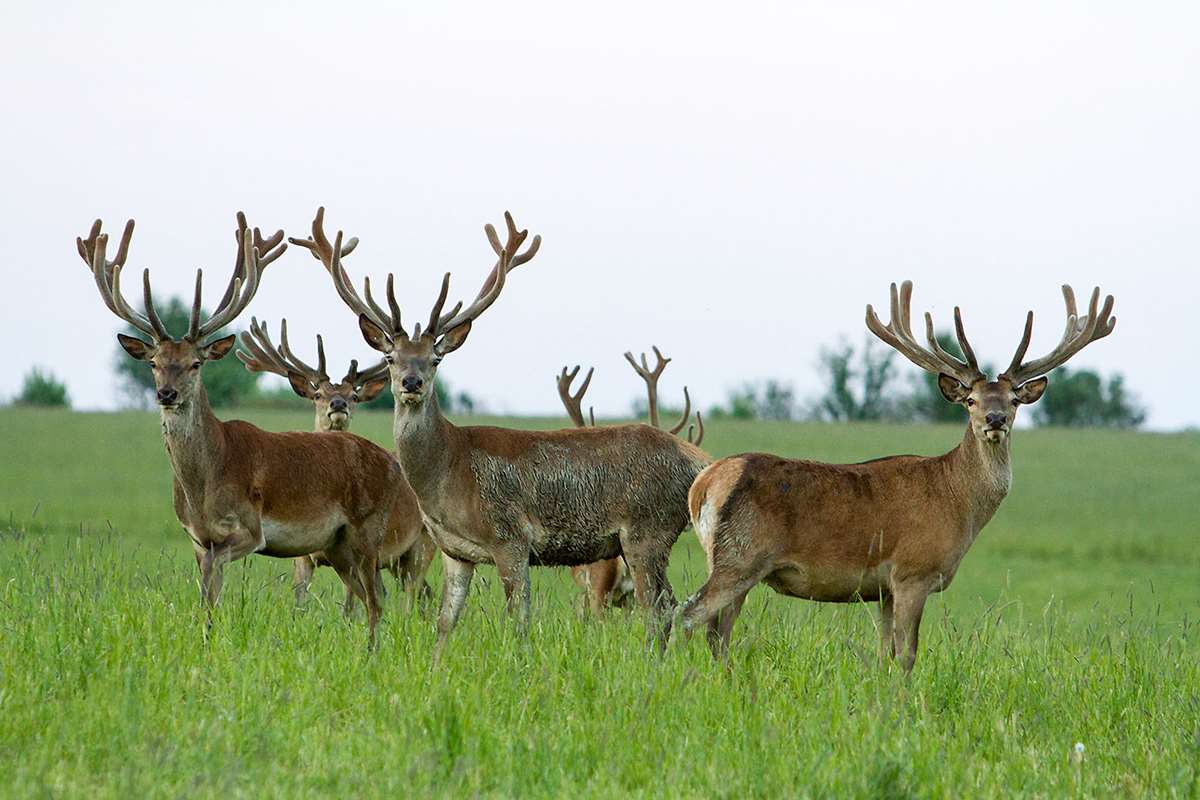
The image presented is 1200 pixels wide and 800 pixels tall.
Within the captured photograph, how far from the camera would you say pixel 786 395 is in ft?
208

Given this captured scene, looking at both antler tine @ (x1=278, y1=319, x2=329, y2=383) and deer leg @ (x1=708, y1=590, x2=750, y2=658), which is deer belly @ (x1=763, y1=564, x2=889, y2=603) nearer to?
deer leg @ (x1=708, y1=590, x2=750, y2=658)

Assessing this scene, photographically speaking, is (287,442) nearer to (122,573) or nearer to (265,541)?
(265,541)

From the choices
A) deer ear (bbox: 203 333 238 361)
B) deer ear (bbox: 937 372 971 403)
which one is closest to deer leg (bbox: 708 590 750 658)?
deer ear (bbox: 937 372 971 403)

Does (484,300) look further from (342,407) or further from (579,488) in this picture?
(342,407)

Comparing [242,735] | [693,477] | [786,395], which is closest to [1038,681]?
[693,477]

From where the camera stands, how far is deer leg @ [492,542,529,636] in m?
8.36

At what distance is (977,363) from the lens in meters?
8.85

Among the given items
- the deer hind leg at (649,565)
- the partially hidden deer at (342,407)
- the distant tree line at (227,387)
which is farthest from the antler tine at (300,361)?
the distant tree line at (227,387)

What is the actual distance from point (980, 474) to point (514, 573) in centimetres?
271

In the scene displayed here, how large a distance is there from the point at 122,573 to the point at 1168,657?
5957 millimetres

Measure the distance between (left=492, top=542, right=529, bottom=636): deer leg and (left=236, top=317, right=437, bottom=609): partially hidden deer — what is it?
1816 millimetres

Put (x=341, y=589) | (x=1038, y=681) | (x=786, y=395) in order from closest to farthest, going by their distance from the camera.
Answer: (x=1038, y=681)
(x=341, y=589)
(x=786, y=395)

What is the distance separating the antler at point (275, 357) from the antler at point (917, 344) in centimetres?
495

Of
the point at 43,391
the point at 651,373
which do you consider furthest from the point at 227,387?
the point at 651,373
